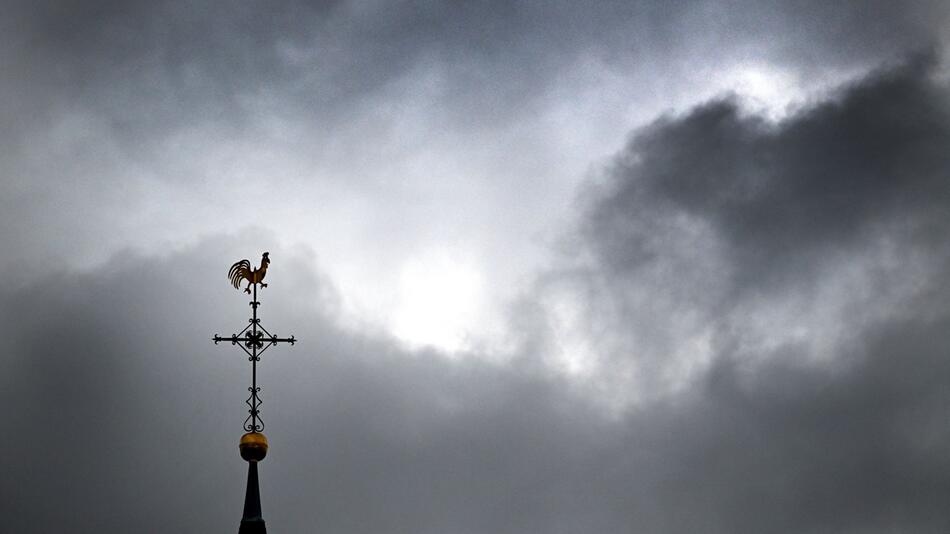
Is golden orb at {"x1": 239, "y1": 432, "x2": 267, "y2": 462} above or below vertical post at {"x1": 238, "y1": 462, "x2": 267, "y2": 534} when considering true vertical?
above

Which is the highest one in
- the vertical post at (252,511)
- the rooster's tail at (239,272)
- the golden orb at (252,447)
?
the rooster's tail at (239,272)

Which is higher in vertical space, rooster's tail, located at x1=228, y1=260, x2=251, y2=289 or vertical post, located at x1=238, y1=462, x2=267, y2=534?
rooster's tail, located at x1=228, y1=260, x2=251, y2=289

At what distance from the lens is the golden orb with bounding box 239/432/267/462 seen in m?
48.5

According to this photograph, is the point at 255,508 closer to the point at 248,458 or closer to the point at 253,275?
the point at 248,458

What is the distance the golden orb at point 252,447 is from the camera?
4847 cm

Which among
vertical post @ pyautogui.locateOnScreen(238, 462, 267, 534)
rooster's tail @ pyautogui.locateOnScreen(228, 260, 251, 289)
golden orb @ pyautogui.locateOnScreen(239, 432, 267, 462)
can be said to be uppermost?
rooster's tail @ pyautogui.locateOnScreen(228, 260, 251, 289)

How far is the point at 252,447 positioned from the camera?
48.6 metres

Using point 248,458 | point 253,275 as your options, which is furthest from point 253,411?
point 253,275

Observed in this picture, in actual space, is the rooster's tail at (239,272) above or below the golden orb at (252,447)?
above

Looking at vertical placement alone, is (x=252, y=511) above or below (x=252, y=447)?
below

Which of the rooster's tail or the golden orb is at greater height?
the rooster's tail

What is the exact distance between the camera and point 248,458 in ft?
159

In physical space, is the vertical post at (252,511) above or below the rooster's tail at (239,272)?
below

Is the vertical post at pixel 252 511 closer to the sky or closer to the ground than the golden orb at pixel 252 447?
closer to the ground
